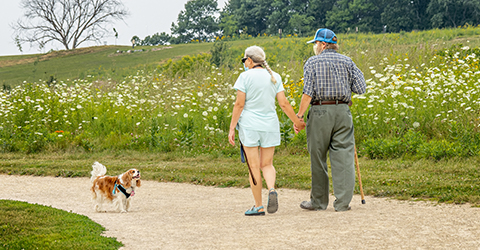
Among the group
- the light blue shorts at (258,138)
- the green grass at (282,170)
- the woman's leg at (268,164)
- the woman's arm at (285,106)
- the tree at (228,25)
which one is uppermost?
the tree at (228,25)

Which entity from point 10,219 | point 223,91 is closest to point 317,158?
point 10,219

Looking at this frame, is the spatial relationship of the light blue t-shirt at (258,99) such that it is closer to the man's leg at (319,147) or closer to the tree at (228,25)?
the man's leg at (319,147)

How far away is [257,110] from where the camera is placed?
210 inches

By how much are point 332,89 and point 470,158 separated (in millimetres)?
4012

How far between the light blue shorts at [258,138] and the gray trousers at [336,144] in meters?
0.51

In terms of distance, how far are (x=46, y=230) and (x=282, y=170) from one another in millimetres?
4559

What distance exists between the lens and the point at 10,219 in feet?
17.6

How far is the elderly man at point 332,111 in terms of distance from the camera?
544cm

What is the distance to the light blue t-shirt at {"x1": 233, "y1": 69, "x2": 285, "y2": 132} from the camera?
527 centimetres

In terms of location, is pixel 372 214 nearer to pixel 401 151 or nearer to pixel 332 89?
pixel 332 89

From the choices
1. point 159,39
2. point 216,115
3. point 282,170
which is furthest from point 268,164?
point 159,39

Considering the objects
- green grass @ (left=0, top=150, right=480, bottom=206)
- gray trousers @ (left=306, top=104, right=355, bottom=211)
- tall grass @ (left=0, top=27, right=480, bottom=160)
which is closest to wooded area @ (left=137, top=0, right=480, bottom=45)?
tall grass @ (left=0, top=27, right=480, bottom=160)

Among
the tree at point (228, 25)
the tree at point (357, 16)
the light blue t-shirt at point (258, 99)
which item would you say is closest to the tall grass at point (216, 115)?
the light blue t-shirt at point (258, 99)

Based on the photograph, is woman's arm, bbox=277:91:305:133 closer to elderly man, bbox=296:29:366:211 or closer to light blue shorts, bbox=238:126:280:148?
elderly man, bbox=296:29:366:211
